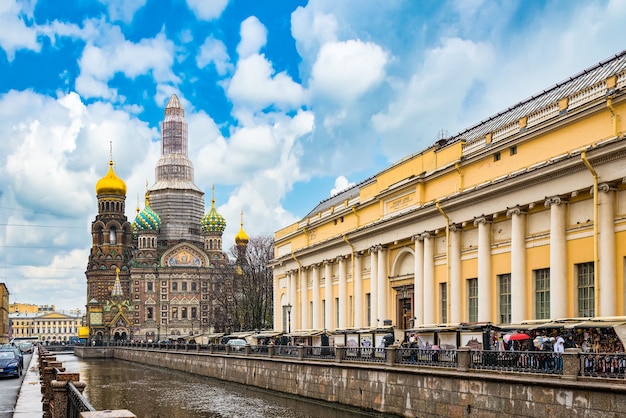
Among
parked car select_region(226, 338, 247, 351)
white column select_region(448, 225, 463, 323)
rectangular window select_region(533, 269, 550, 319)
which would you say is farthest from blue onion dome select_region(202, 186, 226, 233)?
rectangular window select_region(533, 269, 550, 319)

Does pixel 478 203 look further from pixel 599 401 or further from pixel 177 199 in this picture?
pixel 177 199

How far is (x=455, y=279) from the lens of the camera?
109ft

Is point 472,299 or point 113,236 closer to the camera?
point 472,299

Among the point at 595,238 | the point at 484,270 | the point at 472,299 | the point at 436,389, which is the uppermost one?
the point at 595,238

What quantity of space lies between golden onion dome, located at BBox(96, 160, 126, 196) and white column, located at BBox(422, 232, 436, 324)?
322ft

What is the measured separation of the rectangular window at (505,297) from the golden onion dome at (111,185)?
10360 centimetres

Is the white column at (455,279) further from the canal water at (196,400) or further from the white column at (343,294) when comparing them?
the white column at (343,294)

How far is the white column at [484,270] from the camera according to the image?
101ft

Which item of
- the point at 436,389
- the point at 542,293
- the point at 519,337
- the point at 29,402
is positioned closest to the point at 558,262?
the point at 542,293

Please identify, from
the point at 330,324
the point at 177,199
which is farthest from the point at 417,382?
the point at 177,199

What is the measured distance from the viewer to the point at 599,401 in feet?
55.7

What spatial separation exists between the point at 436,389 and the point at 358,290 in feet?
67.4

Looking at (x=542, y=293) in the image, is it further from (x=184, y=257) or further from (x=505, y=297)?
(x=184, y=257)

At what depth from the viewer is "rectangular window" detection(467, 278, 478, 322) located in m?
32.4
